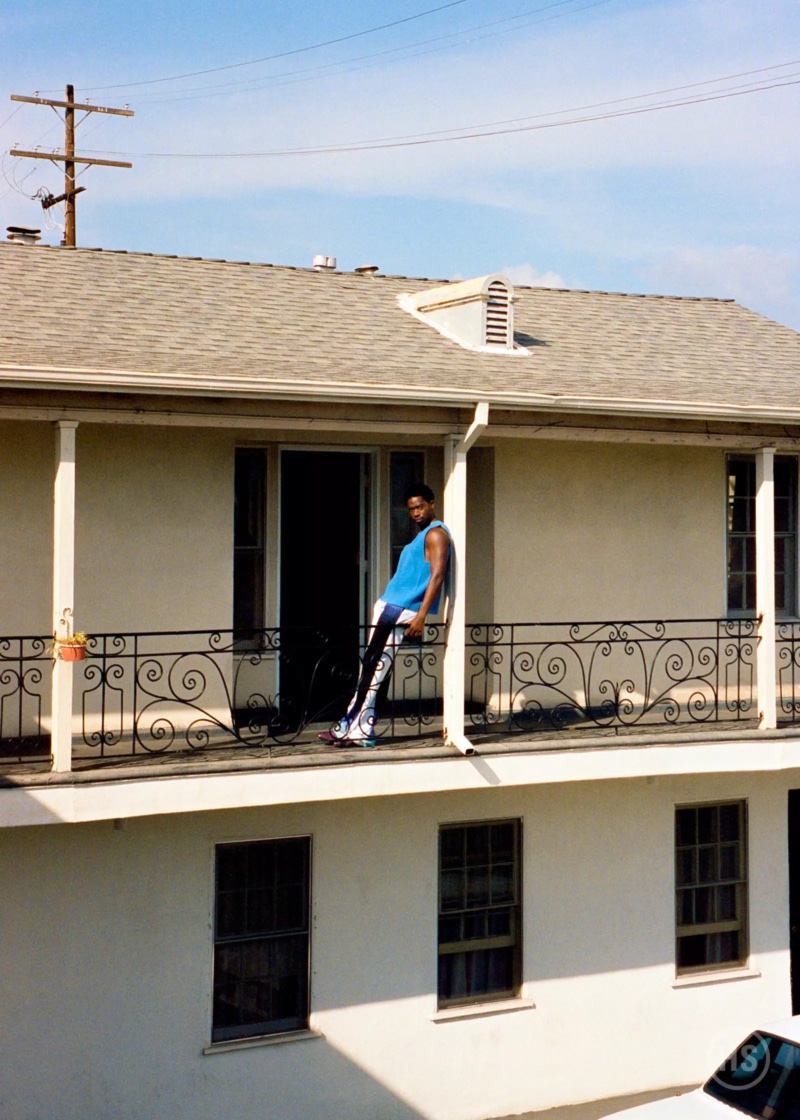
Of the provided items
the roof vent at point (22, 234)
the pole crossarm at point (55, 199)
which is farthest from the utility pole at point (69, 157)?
the roof vent at point (22, 234)

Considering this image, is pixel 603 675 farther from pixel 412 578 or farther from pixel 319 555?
pixel 412 578

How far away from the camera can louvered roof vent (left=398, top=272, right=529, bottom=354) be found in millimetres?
12172

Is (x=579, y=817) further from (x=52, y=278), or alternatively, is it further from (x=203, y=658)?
(x=52, y=278)

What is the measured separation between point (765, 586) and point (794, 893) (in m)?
3.28

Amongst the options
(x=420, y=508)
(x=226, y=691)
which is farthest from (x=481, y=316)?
(x=226, y=691)

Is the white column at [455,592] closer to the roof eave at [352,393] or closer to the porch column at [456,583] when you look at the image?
the porch column at [456,583]

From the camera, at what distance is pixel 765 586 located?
10.9 m

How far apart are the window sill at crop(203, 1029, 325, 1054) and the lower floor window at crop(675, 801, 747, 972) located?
11.5 ft

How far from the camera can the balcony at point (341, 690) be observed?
32.0ft

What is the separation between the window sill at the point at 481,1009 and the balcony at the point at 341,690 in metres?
2.27

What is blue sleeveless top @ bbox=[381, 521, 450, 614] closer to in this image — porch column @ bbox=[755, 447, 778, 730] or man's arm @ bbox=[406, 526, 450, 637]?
man's arm @ bbox=[406, 526, 450, 637]

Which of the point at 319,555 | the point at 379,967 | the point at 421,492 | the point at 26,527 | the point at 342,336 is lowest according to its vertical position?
the point at 379,967

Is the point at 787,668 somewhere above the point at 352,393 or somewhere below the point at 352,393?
below

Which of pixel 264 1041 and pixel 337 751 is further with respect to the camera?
pixel 264 1041
